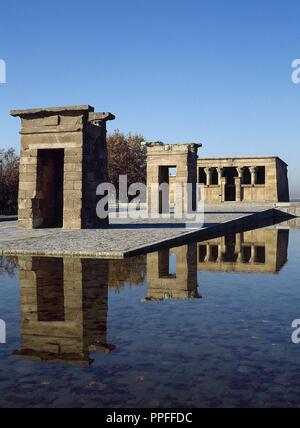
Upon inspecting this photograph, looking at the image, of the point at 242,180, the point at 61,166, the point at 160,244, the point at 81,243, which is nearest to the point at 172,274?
the point at 160,244

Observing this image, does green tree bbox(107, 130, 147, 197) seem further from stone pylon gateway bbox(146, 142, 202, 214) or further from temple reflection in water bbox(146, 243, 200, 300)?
temple reflection in water bbox(146, 243, 200, 300)

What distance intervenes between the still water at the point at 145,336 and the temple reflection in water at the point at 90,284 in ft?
0.06

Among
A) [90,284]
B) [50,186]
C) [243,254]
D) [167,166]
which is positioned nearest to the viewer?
[90,284]

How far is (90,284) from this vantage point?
749 cm

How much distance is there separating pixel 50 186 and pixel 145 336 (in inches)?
528

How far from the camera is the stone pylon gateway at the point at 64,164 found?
16094mm

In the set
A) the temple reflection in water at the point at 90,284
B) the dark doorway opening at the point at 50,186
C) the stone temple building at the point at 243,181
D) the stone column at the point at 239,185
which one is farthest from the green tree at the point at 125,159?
the temple reflection in water at the point at 90,284

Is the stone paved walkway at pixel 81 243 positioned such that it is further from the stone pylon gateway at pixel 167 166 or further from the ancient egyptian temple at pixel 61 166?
the stone pylon gateway at pixel 167 166

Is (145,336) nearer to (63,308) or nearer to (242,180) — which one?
(63,308)

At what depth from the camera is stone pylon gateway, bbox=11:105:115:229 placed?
16.1 m

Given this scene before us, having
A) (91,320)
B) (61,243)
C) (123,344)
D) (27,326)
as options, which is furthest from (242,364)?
(61,243)
